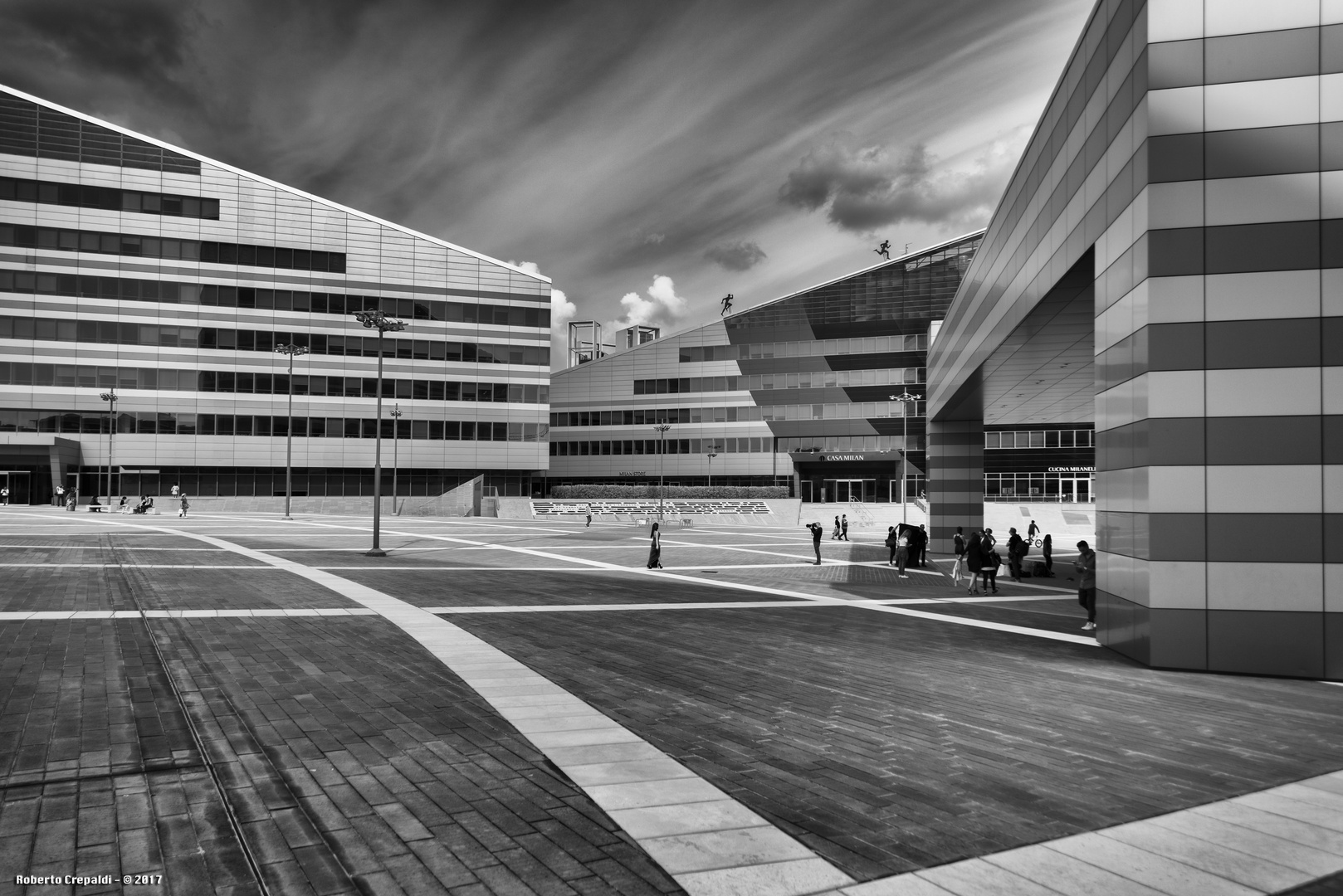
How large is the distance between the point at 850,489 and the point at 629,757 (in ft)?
246

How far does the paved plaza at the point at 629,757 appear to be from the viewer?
4.84m

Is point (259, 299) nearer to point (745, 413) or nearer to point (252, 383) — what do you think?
point (252, 383)

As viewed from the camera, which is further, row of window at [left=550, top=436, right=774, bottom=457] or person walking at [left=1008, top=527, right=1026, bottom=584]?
row of window at [left=550, top=436, right=774, bottom=457]

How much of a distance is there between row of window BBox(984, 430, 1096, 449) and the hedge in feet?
71.2

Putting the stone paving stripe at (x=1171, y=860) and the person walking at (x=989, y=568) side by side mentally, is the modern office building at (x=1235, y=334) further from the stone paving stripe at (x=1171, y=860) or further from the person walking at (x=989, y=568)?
the person walking at (x=989, y=568)

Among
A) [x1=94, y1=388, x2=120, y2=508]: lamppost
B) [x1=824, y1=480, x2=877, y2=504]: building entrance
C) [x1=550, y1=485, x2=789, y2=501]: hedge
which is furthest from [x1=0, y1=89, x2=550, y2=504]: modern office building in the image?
[x1=824, y1=480, x2=877, y2=504]: building entrance

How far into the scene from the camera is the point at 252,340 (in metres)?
63.8

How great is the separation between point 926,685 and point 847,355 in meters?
71.0

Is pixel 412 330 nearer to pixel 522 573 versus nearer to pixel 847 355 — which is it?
pixel 847 355

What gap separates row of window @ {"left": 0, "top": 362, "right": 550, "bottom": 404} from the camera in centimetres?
5897

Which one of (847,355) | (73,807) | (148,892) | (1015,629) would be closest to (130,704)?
(73,807)

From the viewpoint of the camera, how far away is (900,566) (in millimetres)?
24391

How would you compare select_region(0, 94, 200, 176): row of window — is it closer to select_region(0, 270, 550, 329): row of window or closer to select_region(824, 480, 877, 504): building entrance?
select_region(0, 270, 550, 329): row of window

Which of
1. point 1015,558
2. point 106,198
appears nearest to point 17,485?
point 106,198
